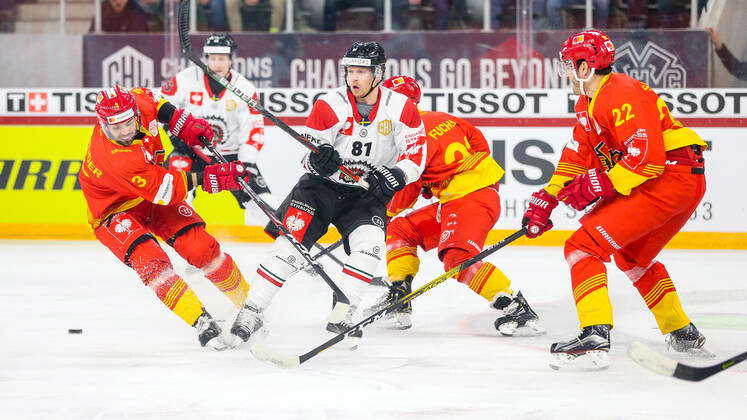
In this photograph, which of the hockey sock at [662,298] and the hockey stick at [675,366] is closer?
the hockey stick at [675,366]

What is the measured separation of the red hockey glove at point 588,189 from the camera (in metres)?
3.56

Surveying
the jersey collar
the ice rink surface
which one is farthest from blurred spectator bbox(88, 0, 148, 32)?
the jersey collar

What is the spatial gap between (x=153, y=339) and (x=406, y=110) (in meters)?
1.27

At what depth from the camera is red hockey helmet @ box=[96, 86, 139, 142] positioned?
389cm

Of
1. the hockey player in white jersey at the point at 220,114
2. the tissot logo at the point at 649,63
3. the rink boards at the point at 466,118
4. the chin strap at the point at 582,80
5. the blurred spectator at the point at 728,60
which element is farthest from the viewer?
the tissot logo at the point at 649,63

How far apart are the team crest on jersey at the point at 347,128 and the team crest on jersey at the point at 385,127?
0.11m

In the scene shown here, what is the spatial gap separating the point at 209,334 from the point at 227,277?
627 mm

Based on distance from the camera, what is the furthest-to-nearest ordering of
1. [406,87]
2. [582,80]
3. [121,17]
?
[121,17] → [406,87] → [582,80]

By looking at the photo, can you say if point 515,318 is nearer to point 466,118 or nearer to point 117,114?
point 117,114

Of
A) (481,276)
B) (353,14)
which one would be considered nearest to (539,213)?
(481,276)

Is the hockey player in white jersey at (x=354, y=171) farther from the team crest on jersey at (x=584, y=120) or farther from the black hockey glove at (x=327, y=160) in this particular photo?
the team crest on jersey at (x=584, y=120)

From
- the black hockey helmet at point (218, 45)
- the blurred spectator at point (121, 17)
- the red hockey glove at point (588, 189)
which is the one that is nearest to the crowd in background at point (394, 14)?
the blurred spectator at point (121, 17)

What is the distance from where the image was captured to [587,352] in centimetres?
353

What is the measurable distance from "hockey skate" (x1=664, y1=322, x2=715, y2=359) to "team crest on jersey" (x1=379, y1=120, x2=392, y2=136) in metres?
1.24
